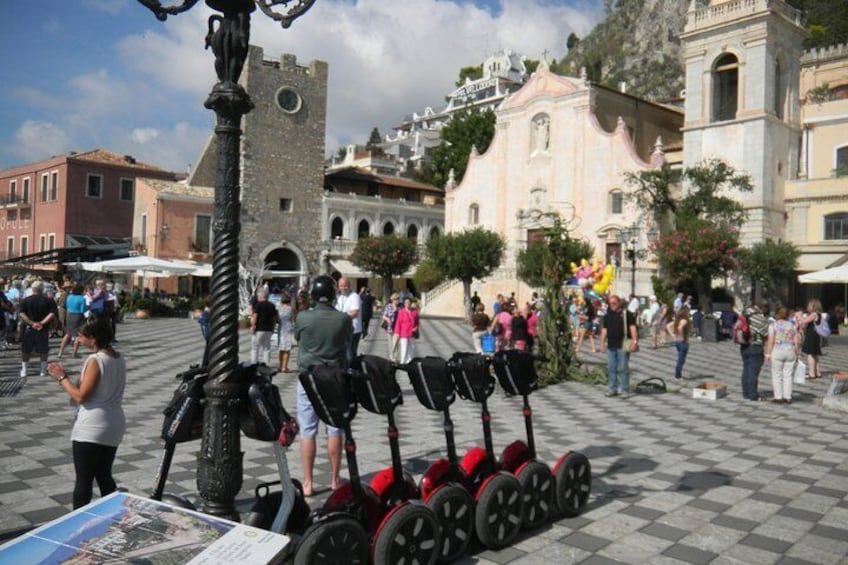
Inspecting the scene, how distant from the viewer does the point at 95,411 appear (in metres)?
4.88

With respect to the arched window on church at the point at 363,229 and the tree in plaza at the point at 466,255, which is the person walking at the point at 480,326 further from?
the arched window on church at the point at 363,229

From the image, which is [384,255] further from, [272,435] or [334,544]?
[334,544]

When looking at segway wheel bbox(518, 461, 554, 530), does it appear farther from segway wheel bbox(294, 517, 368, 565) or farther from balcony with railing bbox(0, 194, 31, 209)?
balcony with railing bbox(0, 194, 31, 209)

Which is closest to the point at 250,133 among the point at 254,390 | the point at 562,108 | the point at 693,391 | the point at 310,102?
the point at 310,102

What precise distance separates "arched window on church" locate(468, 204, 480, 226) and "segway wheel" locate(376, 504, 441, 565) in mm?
41435

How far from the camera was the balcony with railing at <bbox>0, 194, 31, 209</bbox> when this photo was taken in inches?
1916

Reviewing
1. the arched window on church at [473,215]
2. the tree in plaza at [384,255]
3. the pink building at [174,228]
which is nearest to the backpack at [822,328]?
the tree in plaza at [384,255]

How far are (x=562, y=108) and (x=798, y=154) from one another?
12.8 metres

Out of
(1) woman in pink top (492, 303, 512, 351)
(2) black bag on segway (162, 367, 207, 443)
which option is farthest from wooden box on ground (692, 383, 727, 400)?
(2) black bag on segway (162, 367, 207, 443)

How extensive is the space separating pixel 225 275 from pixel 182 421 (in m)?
0.96

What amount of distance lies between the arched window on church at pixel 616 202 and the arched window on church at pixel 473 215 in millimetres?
9659

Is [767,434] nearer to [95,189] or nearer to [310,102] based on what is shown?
[310,102]

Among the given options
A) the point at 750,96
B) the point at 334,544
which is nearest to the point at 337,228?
the point at 750,96

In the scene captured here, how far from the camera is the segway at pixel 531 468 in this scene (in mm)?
5445
